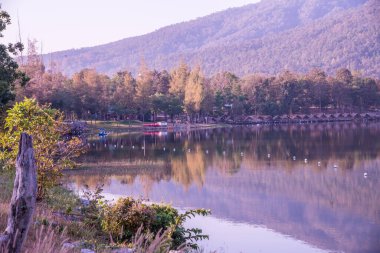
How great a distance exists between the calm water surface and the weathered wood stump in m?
10.7

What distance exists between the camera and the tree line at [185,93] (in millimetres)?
72438

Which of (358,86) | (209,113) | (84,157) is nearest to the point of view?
(84,157)

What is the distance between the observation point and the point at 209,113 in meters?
94.1

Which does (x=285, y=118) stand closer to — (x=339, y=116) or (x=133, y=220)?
(x=339, y=116)

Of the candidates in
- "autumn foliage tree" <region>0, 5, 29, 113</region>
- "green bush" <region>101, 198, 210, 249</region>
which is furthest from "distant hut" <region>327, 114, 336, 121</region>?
"green bush" <region>101, 198, 210, 249</region>

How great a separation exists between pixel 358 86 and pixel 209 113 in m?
29.1

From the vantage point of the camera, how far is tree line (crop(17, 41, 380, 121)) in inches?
2852

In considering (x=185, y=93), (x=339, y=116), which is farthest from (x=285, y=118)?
(x=185, y=93)

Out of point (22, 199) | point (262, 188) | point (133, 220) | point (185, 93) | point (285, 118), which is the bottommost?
point (262, 188)

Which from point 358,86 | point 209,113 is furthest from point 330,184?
point 358,86

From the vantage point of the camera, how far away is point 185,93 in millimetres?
85562

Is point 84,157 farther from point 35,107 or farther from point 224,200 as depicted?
point 35,107

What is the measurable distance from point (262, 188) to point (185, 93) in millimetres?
61041

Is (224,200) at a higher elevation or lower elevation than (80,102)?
lower
